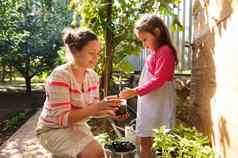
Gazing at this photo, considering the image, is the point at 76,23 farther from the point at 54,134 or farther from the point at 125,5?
the point at 54,134

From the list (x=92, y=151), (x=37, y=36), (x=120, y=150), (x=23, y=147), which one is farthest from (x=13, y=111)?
(x=92, y=151)

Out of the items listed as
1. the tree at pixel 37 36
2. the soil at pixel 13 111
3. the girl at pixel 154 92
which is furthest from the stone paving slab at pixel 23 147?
the tree at pixel 37 36

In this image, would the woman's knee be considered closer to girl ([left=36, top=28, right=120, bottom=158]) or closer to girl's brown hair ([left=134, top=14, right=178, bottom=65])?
girl ([left=36, top=28, right=120, bottom=158])

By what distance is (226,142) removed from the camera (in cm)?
266

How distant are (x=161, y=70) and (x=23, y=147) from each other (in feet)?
10.2

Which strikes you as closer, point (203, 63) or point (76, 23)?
point (203, 63)

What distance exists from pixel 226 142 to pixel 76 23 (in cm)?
416

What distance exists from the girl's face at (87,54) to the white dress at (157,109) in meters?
0.78

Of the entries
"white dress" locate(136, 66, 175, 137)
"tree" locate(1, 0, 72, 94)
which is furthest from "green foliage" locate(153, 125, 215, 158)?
"tree" locate(1, 0, 72, 94)

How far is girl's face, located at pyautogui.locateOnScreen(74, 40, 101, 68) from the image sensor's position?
10.0 feet

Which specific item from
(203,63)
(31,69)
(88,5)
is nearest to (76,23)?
(88,5)

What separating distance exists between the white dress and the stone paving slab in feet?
6.46

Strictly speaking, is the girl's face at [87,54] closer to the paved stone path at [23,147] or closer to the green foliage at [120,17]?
the green foliage at [120,17]

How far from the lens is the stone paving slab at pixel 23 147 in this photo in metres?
5.33
